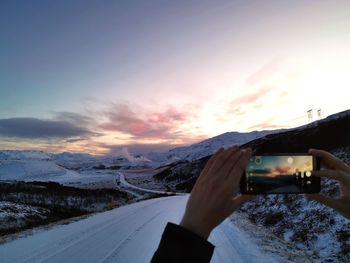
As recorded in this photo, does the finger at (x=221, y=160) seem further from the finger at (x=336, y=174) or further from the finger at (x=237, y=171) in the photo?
the finger at (x=336, y=174)

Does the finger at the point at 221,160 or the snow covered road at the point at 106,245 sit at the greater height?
the finger at the point at 221,160

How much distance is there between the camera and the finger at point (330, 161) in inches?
78.4

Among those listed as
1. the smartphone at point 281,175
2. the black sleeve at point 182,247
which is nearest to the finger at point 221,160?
the black sleeve at point 182,247

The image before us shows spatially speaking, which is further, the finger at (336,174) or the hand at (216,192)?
the finger at (336,174)

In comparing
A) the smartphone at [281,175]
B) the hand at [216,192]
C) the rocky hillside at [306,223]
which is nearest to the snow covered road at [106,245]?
the rocky hillside at [306,223]

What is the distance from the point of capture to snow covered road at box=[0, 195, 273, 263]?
35.2ft

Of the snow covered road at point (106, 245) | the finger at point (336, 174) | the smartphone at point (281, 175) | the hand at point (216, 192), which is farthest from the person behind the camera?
the snow covered road at point (106, 245)

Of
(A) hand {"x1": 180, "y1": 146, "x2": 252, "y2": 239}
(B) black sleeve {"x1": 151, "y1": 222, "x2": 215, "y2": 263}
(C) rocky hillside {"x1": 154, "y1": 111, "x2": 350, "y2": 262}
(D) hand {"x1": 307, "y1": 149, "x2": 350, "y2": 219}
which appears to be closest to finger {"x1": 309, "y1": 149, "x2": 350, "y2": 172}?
(D) hand {"x1": 307, "y1": 149, "x2": 350, "y2": 219}

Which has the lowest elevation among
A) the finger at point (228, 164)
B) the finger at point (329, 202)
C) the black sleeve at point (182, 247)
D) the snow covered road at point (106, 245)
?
the snow covered road at point (106, 245)

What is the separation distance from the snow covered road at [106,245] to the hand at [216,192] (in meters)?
8.99

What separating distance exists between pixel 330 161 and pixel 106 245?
1142 cm

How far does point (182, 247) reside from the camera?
56.2 inches

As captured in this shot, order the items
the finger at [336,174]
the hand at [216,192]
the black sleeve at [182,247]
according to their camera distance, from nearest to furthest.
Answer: the black sleeve at [182,247]
the hand at [216,192]
the finger at [336,174]

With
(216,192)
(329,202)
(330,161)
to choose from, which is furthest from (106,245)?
(216,192)
